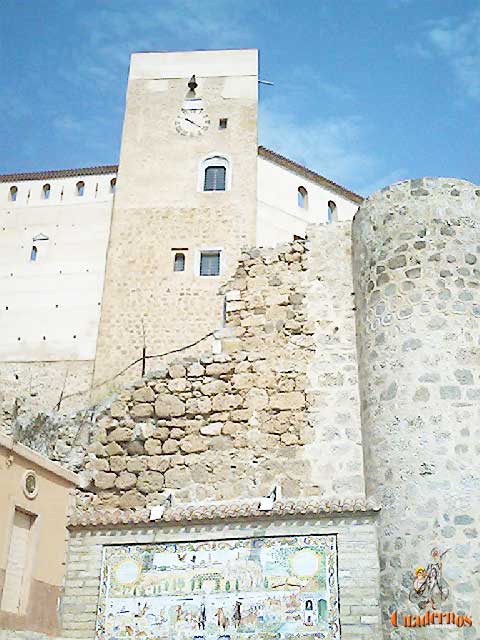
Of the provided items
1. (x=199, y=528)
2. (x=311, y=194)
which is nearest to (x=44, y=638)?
(x=199, y=528)

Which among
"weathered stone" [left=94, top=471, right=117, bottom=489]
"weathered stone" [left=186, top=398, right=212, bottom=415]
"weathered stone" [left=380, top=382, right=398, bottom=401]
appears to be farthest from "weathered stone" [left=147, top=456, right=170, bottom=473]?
"weathered stone" [left=380, top=382, right=398, bottom=401]

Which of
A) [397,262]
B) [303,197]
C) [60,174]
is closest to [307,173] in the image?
[303,197]

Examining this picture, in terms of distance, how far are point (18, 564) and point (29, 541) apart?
300mm

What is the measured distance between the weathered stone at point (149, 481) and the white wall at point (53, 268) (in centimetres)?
1518

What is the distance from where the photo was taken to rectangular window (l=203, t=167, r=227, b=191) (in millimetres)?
25906

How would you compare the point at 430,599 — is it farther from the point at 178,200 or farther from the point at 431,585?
the point at 178,200

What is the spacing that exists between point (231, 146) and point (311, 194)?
151 inches

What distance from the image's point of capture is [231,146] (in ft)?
87.0

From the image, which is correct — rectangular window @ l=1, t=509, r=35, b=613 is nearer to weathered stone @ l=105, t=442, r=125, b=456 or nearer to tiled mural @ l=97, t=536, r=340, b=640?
tiled mural @ l=97, t=536, r=340, b=640

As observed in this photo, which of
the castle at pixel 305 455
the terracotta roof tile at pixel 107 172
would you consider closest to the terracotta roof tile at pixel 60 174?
the terracotta roof tile at pixel 107 172

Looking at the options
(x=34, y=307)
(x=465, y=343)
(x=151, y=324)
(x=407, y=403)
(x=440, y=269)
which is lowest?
(x=407, y=403)

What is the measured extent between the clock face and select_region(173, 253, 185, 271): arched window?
4.69 metres

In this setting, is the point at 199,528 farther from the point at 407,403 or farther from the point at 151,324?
the point at 151,324

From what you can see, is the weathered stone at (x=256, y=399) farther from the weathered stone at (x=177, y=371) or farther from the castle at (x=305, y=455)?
the weathered stone at (x=177, y=371)
